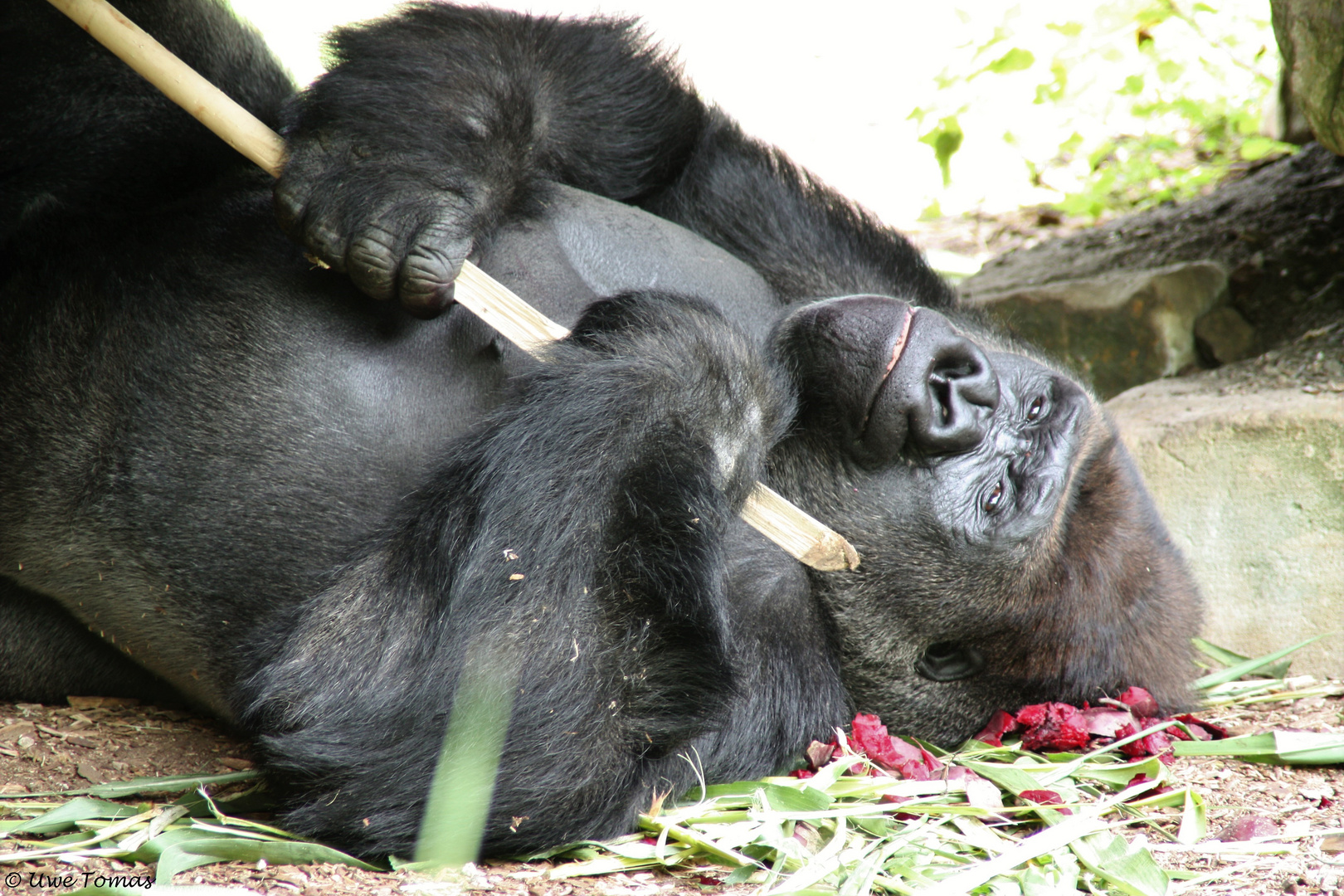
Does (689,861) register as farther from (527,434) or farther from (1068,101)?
(1068,101)

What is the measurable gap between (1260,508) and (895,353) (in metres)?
1.77

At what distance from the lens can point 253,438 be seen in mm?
2229

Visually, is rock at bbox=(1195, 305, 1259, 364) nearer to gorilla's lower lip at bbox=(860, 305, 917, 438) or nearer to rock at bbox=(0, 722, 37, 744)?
gorilla's lower lip at bbox=(860, 305, 917, 438)

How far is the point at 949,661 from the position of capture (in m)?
2.68

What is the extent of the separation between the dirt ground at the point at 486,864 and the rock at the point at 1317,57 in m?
1.72

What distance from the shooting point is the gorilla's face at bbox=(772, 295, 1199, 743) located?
8.09 feet

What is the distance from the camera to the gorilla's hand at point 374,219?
2090 millimetres

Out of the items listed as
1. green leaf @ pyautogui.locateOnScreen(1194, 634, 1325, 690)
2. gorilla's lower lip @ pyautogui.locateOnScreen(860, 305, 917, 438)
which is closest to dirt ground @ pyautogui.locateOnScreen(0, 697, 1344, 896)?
green leaf @ pyautogui.locateOnScreen(1194, 634, 1325, 690)

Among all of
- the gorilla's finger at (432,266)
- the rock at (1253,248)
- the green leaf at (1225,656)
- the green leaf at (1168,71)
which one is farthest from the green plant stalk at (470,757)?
the green leaf at (1168,71)

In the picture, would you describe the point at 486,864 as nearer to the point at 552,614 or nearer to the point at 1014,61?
the point at 552,614

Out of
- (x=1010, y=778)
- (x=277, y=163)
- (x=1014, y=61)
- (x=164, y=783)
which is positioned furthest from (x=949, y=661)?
(x=1014, y=61)

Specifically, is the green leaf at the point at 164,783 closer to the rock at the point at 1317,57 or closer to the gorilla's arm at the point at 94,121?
the gorilla's arm at the point at 94,121

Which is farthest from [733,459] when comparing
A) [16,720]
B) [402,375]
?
[16,720]

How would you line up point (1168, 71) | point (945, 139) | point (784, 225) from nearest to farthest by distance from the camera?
point (784, 225) < point (1168, 71) < point (945, 139)
